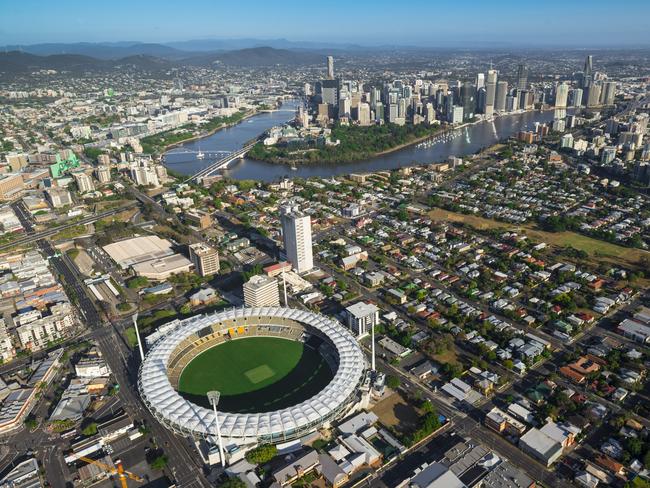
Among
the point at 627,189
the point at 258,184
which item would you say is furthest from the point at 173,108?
the point at 627,189

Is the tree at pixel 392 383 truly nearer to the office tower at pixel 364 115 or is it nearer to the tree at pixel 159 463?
the tree at pixel 159 463

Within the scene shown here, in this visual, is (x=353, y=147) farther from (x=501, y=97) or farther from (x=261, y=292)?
(x=261, y=292)

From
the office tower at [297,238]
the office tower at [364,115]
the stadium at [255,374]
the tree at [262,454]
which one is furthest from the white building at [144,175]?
the tree at [262,454]

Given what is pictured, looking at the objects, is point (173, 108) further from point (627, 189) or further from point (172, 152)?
point (627, 189)

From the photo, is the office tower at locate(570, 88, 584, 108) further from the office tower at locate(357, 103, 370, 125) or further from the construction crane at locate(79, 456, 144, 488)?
the construction crane at locate(79, 456, 144, 488)

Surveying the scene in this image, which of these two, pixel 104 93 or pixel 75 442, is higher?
pixel 104 93

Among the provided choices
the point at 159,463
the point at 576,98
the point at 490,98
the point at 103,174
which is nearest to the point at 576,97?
the point at 576,98
